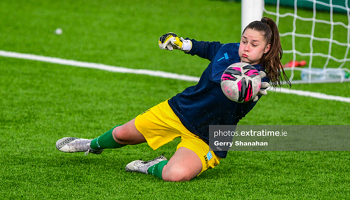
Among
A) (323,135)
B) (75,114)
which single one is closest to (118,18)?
(75,114)

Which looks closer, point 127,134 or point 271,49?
point 271,49

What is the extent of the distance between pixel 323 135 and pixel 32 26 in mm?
5511

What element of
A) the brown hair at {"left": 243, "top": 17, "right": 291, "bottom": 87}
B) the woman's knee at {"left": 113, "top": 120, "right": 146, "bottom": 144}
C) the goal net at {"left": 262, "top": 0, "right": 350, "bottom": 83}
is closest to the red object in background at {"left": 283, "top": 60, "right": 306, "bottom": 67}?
the goal net at {"left": 262, "top": 0, "right": 350, "bottom": 83}

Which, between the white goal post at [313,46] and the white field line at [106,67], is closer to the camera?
the white goal post at [313,46]

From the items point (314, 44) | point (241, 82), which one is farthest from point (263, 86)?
point (314, 44)

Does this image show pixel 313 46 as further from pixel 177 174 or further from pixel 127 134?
pixel 177 174

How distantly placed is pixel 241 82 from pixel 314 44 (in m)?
5.53

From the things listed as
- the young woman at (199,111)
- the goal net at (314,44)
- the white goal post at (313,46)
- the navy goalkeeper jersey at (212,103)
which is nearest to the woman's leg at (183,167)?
the young woman at (199,111)

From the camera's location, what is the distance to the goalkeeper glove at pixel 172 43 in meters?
3.19

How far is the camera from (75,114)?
465 centimetres

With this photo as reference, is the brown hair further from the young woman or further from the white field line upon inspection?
the white field line

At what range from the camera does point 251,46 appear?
3.06 m

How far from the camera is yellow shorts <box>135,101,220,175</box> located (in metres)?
3.23

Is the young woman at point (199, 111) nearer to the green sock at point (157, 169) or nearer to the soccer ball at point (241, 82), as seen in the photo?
the green sock at point (157, 169)
